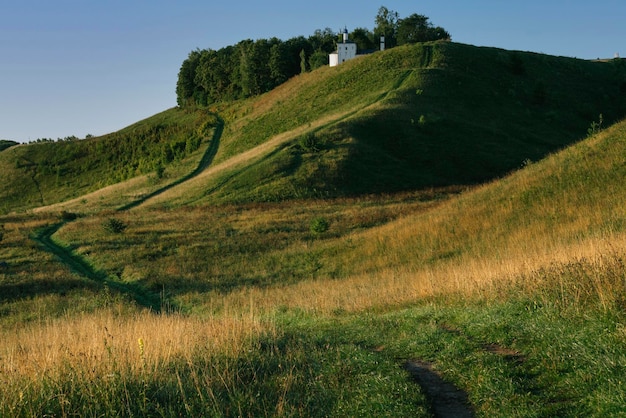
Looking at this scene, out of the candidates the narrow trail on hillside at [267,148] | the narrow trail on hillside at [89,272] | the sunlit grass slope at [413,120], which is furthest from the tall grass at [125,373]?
the narrow trail on hillside at [267,148]

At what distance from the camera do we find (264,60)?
114188 millimetres

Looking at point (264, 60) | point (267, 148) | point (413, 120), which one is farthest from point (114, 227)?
point (264, 60)

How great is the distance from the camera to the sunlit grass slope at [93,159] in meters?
86.8

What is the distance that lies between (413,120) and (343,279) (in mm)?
45090

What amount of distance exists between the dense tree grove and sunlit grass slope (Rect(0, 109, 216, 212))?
421 inches

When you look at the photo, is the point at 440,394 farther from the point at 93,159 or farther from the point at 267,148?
the point at 93,159

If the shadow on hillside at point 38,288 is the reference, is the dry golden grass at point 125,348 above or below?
above

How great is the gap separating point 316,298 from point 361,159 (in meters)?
41.6

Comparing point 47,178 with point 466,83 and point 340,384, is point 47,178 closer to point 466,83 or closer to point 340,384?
point 466,83

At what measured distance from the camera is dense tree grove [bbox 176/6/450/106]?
11150 centimetres

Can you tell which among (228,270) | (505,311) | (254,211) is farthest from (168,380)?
(254,211)

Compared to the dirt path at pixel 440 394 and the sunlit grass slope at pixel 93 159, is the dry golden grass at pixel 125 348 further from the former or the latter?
the sunlit grass slope at pixel 93 159

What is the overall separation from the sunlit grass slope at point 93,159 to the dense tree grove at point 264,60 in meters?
10.7

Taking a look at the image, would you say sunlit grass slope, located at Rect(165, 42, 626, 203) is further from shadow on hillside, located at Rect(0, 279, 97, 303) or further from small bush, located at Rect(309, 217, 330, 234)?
shadow on hillside, located at Rect(0, 279, 97, 303)
